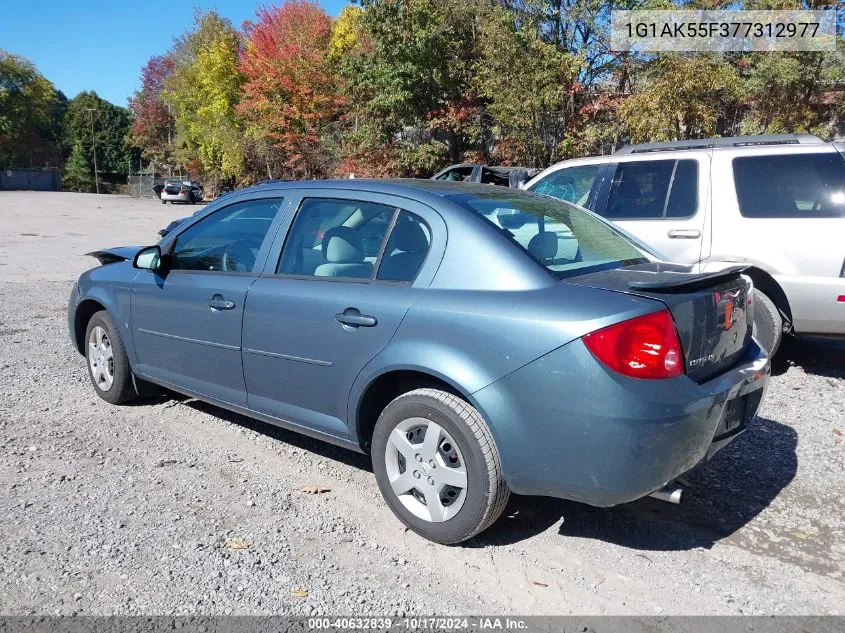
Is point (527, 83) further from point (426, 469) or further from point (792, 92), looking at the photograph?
point (426, 469)

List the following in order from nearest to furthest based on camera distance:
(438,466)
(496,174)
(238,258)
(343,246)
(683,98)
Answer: (438,466), (343,246), (238,258), (496,174), (683,98)

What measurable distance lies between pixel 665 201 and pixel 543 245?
348 cm

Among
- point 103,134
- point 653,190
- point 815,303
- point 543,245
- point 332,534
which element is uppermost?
point 103,134

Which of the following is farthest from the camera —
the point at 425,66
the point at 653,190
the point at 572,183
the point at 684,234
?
the point at 425,66

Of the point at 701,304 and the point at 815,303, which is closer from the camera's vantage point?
the point at 701,304

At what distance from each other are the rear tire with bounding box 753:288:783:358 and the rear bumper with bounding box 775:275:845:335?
0.13m

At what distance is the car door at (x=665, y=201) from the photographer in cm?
621

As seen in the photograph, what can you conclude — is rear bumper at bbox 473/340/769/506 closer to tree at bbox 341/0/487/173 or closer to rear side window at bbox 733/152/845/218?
rear side window at bbox 733/152/845/218

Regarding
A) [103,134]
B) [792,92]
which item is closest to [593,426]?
[792,92]

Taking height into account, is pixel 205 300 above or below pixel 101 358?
above

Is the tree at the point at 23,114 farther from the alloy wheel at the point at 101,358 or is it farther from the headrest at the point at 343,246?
the headrest at the point at 343,246

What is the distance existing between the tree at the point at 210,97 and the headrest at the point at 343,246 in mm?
40289

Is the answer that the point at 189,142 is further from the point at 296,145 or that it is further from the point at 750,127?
the point at 750,127

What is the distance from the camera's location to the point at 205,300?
13.9 feet
